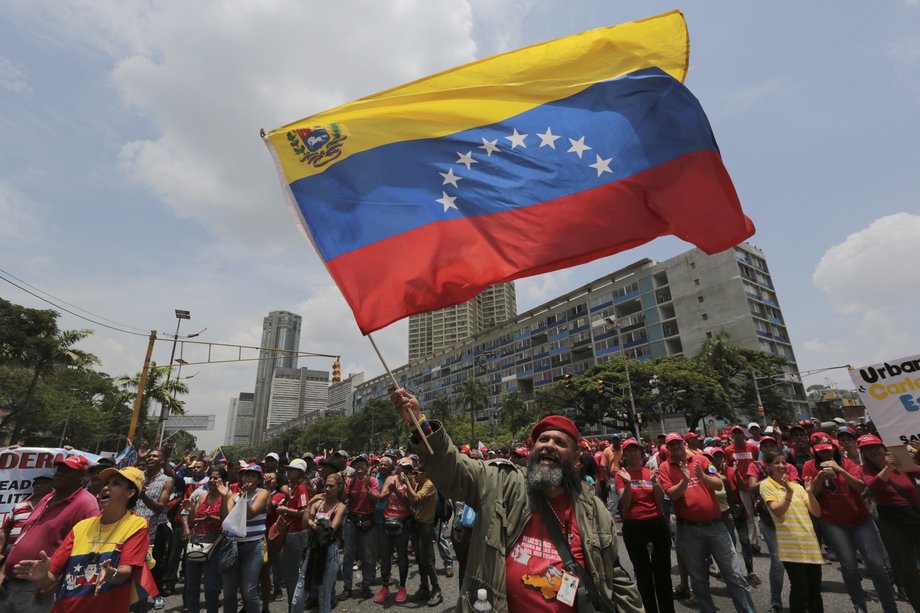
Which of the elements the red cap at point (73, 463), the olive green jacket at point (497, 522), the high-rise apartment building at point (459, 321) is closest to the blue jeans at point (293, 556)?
the red cap at point (73, 463)

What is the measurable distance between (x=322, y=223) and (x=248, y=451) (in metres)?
171

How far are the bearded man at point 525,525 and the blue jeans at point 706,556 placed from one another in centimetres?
351

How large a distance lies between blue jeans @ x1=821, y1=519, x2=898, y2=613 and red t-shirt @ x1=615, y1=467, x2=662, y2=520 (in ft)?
7.57

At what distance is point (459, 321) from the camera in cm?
15800

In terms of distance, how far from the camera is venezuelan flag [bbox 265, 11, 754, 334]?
403 cm

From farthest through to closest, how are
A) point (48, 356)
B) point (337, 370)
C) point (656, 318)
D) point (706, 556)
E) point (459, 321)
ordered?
point (459, 321)
point (656, 318)
point (48, 356)
point (337, 370)
point (706, 556)

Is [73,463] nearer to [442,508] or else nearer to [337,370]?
[442,508]

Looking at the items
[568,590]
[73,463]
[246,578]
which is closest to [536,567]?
[568,590]

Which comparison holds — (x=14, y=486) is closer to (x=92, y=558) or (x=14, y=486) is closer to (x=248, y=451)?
(x=92, y=558)

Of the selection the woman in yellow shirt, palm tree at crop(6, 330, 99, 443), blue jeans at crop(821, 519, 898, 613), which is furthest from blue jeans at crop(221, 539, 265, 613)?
palm tree at crop(6, 330, 99, 443)

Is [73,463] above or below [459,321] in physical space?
below

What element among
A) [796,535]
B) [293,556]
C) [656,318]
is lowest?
[293,556]

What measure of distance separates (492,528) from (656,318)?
68991mm

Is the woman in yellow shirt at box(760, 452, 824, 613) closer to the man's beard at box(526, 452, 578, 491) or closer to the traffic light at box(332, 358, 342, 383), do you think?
the man's beard at box(526, 452, 578, 491)
